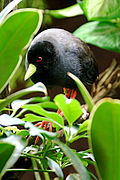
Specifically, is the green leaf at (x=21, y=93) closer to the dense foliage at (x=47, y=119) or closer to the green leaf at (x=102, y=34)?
the dense foliage at (x=47, y=119)

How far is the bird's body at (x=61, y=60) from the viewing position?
48.9 inches

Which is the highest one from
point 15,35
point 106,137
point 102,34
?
point 15,35

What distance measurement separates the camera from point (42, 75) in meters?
1.27

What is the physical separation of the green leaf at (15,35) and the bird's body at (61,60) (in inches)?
29.2

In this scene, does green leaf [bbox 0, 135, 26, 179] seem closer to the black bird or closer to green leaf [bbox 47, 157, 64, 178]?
green leaf [bbox 47, 157, 64, 178]

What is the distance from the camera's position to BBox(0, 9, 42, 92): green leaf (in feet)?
1.45

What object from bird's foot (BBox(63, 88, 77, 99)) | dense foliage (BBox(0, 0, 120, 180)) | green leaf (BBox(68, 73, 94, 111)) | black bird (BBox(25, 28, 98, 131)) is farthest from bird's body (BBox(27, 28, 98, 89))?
green leaf (BBox(68, 73, 94, 111))

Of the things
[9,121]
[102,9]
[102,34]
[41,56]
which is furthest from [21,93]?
[102,34]

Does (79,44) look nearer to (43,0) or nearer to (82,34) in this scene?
(82,34)

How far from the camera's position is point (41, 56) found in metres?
1.23

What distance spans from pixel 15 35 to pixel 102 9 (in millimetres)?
965

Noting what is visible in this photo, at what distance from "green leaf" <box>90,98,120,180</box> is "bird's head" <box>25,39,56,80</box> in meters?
0.76

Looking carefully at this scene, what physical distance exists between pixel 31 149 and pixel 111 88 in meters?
1.11

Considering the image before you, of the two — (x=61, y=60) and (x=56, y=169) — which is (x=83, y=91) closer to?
(x=56, y=169)
